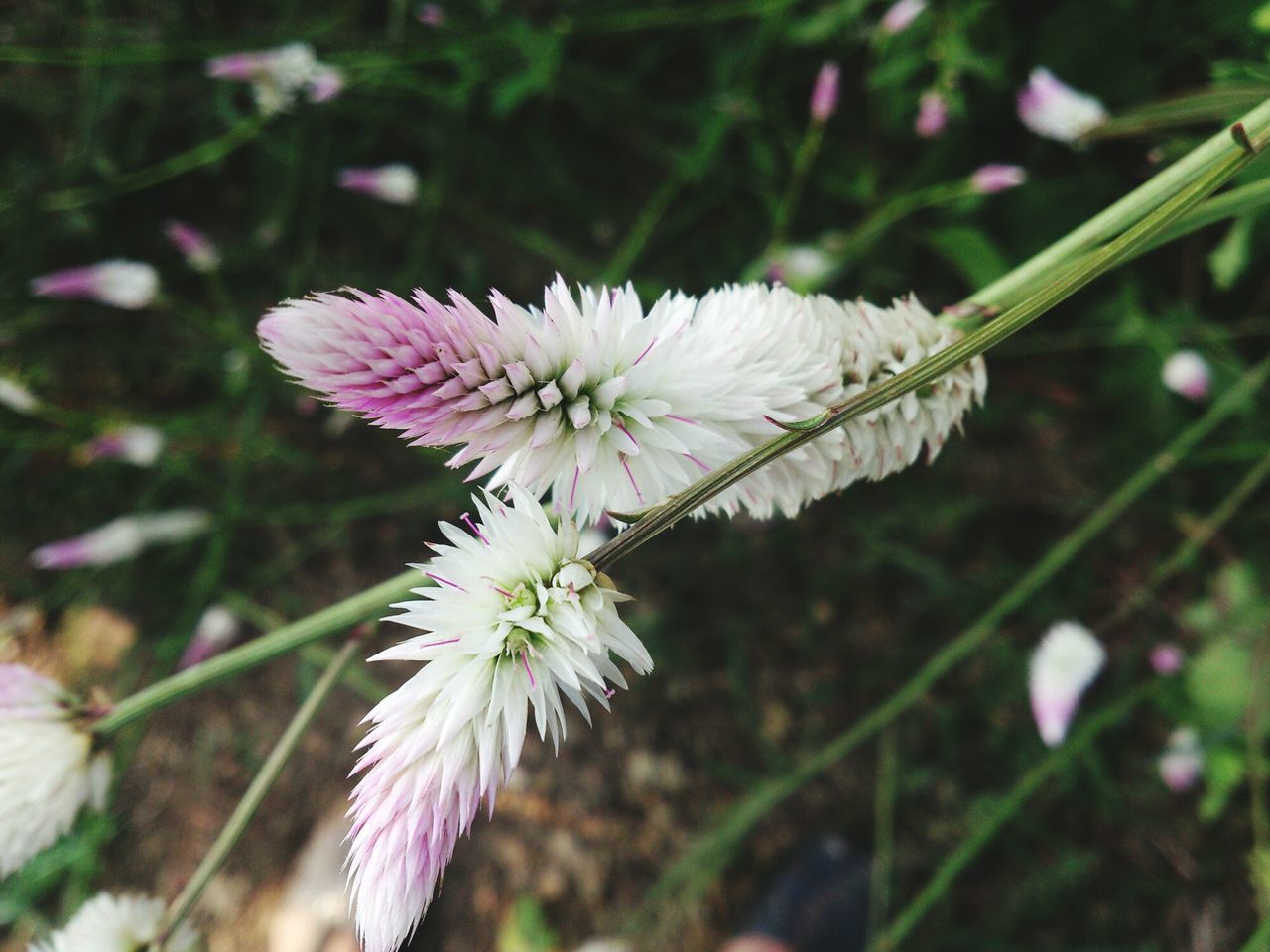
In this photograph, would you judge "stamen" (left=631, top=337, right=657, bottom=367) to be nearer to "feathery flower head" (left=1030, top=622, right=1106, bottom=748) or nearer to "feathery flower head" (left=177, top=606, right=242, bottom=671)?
"feathery flower head" (left=1030, top=622, right=1106, bottom=748)

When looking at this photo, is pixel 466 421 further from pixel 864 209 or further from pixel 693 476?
pixel 864 209

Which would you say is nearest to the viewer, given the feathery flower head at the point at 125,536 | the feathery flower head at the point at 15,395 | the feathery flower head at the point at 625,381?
the feathery flower head at the point at 625,381

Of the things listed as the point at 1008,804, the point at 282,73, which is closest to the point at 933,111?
the point at 282,73

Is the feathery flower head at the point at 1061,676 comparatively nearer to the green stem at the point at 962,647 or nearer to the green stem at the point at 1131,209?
the green stem at the point at 962,647

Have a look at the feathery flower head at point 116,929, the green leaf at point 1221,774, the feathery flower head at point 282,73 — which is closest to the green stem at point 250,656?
the feathery flower head at point 116,929

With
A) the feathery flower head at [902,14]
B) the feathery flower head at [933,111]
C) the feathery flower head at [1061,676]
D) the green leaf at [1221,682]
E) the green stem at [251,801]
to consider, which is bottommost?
the green leaf at [1221,682]

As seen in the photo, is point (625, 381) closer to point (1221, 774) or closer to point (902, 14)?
point (902, 14)

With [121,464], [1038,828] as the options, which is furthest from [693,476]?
[121,464]
